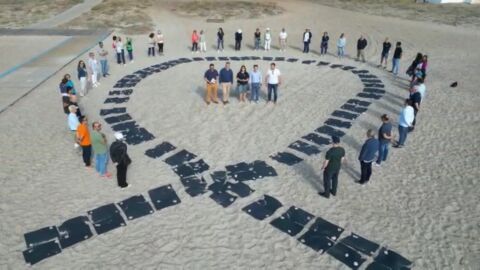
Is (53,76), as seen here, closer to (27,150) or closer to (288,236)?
(27,150)

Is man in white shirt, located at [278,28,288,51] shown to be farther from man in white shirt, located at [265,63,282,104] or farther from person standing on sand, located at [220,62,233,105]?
person standing on sand, located at [220,62,233,105]

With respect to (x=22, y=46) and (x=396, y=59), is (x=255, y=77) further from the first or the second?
(x=22, y=46)

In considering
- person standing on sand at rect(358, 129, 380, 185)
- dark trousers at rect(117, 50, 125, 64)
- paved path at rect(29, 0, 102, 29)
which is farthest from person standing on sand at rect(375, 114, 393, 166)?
paved path at rect(29, 0, 102, 29)

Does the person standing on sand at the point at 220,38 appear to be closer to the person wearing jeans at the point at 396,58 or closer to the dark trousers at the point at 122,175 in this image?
the person wearing jeans at the point at 396,58

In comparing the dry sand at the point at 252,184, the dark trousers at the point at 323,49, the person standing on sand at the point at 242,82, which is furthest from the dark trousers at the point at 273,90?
the dark trousers at the point at 323,49

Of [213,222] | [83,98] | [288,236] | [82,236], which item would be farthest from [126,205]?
[83,98]

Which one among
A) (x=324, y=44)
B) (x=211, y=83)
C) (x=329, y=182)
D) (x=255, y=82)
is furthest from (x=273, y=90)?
(x=324, y=44)
